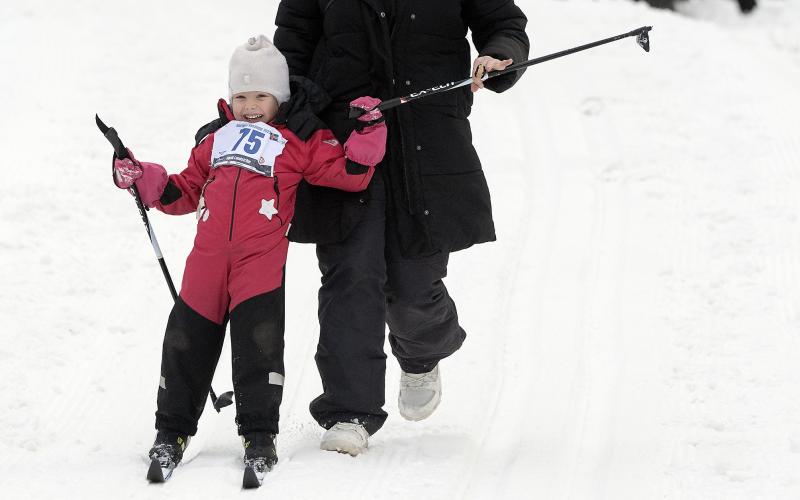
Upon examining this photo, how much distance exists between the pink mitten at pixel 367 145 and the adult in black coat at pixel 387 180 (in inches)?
5.5

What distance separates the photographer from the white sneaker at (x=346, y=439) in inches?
143

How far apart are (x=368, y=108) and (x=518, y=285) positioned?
8.24 ft

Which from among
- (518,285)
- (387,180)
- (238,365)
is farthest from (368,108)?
(518,285)

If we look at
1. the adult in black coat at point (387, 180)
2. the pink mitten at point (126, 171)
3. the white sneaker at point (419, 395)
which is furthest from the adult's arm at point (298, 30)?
the white sneaker at point (419, 395)

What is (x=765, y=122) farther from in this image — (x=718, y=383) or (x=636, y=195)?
(x=718, y=383)

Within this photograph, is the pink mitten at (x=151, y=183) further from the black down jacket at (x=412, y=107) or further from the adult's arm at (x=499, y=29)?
the adult's arm at (x=499, y=29)

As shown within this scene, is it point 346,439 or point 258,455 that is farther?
point 346,439

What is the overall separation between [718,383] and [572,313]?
1.04 metres

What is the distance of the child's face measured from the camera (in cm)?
370

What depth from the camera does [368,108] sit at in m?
3.58

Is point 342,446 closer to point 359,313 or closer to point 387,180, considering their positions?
point 359,313

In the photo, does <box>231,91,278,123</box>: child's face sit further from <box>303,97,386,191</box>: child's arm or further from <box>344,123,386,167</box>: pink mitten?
<box>344,123,386,167</box>: pink mitten

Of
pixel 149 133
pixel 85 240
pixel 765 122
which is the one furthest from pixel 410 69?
pixel 765 122

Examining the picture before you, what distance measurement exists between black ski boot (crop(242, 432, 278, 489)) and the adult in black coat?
0.33 meters
